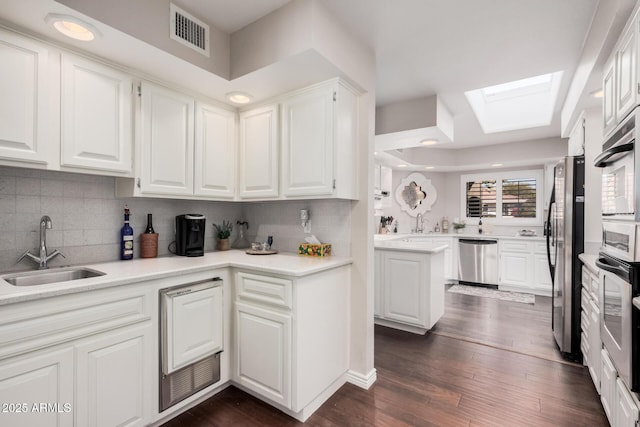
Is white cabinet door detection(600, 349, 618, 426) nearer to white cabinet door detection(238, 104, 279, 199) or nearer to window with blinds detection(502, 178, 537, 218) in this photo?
white cabinet door detection(238, 104, 279, 199)

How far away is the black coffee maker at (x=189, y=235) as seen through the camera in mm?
2395

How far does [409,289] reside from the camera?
3273 millimetres

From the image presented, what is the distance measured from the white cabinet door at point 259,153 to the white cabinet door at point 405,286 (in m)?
1.66

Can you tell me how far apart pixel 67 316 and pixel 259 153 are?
1.62 meters

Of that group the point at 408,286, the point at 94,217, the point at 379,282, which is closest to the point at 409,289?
the point at 408,286

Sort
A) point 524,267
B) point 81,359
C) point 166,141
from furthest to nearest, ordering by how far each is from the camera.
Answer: point 524,267 → point 166,141 → point 81,359

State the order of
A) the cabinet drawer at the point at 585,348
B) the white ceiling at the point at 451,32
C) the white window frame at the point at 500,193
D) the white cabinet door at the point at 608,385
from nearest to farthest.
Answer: the white cabinet door at the point at 608,385 → the white ceiling at the point at 451,32 → the cabinet drawer at the point at 585,348 → the white window frame at the point at 500,193

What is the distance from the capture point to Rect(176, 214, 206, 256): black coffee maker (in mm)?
2395

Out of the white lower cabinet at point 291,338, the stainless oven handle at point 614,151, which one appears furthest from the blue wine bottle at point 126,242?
the stainless oven handle at point 614,151

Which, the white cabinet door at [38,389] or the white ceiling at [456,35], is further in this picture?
the white ceiling at [456,35]

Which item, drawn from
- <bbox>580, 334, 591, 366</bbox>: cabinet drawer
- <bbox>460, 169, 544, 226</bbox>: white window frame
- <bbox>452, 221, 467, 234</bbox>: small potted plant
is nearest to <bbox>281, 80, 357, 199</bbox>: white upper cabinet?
<bbox>580, 334, 591, 366</bbox>: cabinet drawer

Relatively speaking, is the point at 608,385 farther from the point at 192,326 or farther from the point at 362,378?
the point at 192,326

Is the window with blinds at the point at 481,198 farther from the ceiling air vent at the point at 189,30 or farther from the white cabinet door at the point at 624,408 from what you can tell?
the ceiling air vent at the point at 189,30

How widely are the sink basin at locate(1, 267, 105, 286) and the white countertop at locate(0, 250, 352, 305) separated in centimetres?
5
